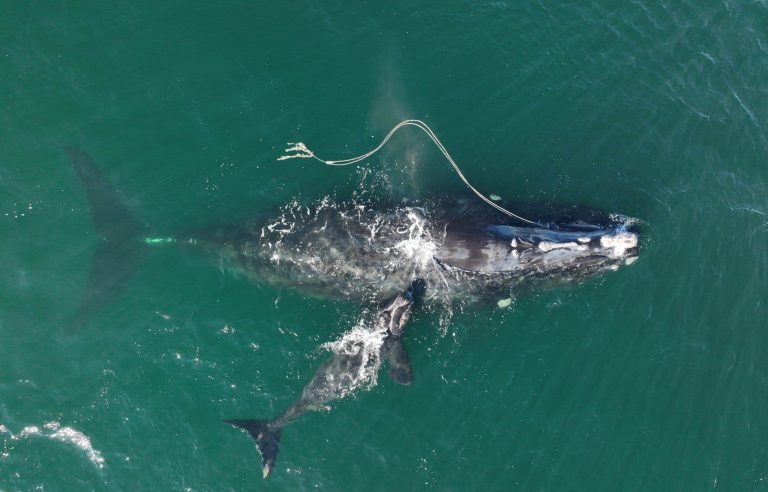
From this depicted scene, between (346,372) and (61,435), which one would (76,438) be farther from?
(346,372)

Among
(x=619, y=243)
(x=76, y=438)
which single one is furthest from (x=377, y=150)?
(x=76, y=438)

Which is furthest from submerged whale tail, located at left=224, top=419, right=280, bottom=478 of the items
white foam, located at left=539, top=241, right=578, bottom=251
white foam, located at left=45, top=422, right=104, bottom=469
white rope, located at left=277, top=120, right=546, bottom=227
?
white foam, located at left=539, top=241, right=578, bottom=251

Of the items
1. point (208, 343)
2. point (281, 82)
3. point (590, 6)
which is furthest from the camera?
point (590, 6)

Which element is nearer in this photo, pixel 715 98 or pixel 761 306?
pixel 761 306

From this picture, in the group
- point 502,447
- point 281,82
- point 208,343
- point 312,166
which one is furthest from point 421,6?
point 502,447

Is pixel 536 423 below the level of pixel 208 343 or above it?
below

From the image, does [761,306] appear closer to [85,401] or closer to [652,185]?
[652,185]
